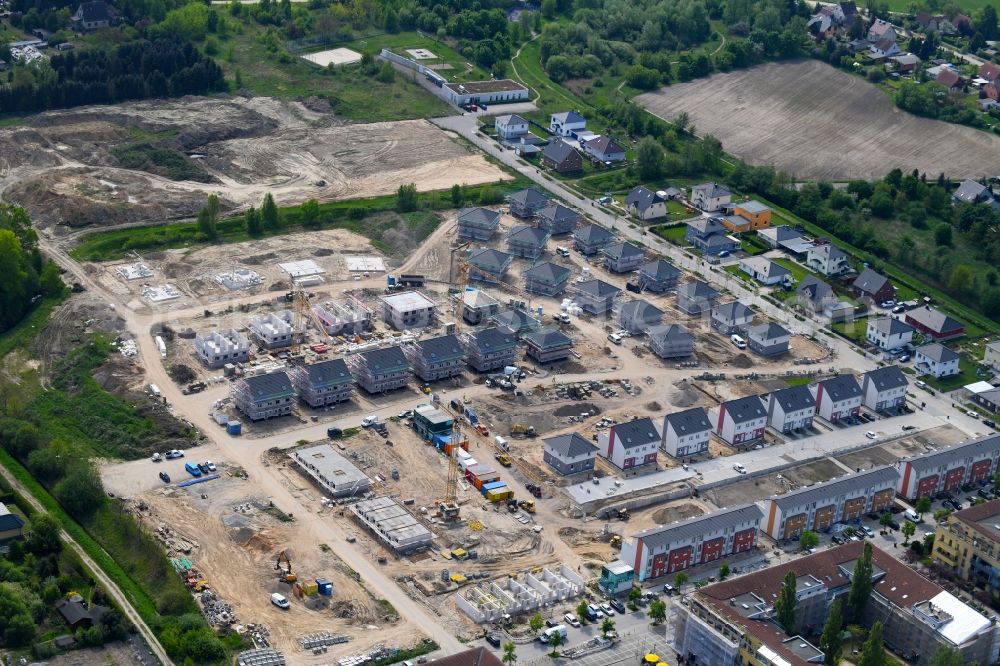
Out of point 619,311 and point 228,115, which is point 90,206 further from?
point 619,311

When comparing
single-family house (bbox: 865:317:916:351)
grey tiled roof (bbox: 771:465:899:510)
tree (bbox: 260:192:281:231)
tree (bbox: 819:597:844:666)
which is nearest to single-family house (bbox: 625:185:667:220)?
single-family house (bbox: 865:317:916:351)

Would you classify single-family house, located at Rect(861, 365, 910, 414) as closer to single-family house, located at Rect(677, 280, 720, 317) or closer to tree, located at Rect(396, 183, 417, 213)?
single-family house, located at Rect(677, 280, 720, 317)

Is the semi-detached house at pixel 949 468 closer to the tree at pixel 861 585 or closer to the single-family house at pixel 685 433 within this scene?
the single-family house at pixel 685 433

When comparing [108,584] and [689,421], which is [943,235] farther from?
[108,584]

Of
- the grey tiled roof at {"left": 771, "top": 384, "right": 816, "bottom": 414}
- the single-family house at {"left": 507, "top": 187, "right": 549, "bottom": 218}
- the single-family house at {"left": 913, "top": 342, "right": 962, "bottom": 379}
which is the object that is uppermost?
the single-family house at {"left": 507, "top": 187, "right": 549, "bottom": 218}

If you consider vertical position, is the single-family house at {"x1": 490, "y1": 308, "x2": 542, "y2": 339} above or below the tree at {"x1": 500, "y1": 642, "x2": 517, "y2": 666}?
above

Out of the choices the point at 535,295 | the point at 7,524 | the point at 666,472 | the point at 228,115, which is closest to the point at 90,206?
the point at 228,115
